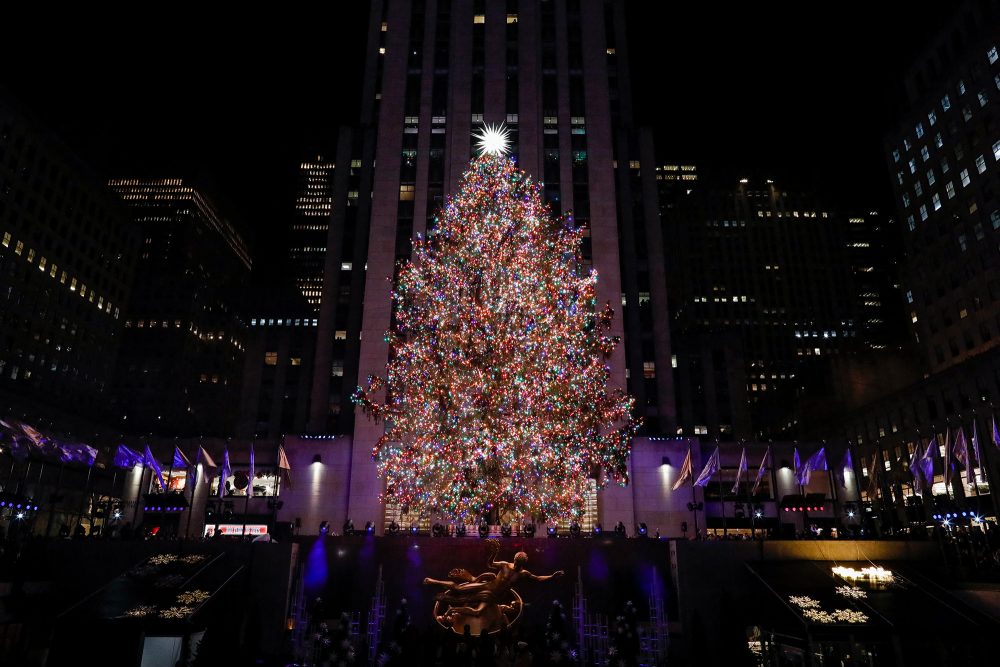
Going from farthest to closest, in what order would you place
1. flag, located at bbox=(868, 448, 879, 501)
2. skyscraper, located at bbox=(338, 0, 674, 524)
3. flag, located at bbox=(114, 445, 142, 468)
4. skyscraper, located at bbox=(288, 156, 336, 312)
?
skyscraper, located at bbox=(288, 156, 336, 312), skyscraper, located at bbox=(338, 0, 674, 524), flag, located at bbox=(868, 448, 879, 501), flag, located at bbox=(114, 445, 142, 468)

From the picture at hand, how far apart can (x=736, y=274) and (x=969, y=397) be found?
79173 millimetres

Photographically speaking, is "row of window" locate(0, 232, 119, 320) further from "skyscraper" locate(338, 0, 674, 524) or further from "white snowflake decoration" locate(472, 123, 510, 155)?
"white snowflake decoration" locate(472, 123, 510, 155)

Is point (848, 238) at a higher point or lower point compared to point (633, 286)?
higher

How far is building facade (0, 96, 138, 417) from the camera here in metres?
77.4

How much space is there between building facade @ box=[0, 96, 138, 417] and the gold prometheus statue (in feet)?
195

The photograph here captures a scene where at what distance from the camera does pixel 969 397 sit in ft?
187

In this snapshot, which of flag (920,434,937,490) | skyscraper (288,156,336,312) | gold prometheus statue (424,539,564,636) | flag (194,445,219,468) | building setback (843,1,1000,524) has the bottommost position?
gold prometheus statue (424,539,564,636)

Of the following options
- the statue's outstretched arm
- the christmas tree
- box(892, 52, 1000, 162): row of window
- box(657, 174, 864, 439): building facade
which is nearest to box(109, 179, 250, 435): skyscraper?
box(657, 174, 864, 439): building facade

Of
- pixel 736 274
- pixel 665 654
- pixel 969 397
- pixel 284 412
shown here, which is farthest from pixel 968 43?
pixel 284 412

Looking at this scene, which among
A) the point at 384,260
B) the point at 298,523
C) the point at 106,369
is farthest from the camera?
the point at 106,369

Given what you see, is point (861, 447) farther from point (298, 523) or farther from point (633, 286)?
point (298, 523)

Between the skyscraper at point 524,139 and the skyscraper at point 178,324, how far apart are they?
74.3 metres

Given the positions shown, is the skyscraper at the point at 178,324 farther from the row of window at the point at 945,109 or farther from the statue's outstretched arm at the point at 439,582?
the row of window at the point at 945,109

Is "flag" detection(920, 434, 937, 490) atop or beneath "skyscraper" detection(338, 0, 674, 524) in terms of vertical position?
beneath
